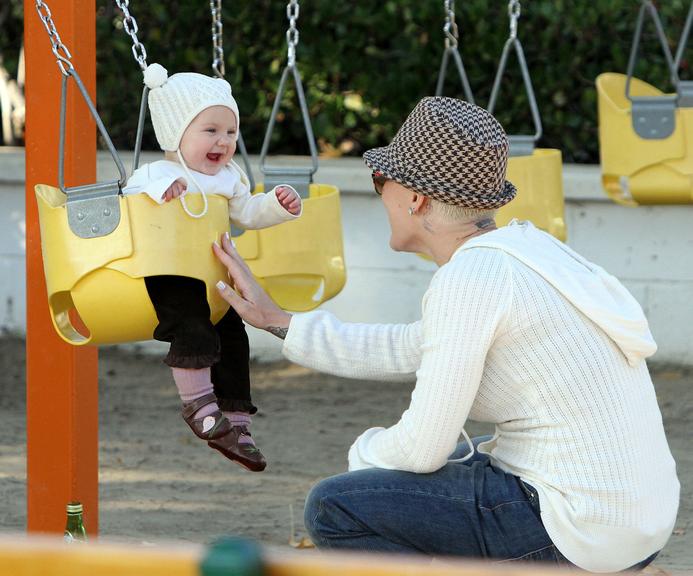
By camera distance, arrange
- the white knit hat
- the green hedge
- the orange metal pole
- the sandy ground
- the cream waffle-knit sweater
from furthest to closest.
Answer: the green hedge < the sandy ground < the orange metal pole < the white knit hat < the cream waffle-knit sweater

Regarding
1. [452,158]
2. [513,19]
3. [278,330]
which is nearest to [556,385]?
[452,158]

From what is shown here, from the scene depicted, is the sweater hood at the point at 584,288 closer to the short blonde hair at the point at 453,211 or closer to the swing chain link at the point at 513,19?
the short blonde hair at the point at 453,211

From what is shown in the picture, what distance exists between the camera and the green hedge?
686 cm

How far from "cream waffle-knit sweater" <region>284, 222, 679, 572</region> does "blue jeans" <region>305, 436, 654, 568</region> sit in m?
0.05

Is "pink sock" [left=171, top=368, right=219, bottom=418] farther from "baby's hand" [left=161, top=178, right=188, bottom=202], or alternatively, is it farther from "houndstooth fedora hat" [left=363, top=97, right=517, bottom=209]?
"houndstooth fedora hat" [left=363, top=97, right=517, bottom=209]

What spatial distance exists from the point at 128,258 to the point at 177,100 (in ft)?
1.29

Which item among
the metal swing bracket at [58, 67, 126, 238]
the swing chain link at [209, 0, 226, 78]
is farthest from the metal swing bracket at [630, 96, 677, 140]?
the metal swing bracket at [58, 67, 126, 238]

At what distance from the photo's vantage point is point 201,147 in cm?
291

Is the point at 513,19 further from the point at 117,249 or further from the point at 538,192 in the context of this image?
the point at 117,249

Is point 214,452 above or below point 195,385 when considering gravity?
below

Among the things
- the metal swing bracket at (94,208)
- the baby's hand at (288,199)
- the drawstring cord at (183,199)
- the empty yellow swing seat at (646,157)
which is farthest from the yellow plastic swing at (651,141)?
the metal swing bracket at (94,208)

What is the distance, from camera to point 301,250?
11.3 ft

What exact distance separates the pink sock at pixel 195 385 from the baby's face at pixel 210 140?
441 millimetres

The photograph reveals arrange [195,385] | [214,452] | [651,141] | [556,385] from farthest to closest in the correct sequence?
[214,452] → [651,141] → [195,385] → [556,385]
